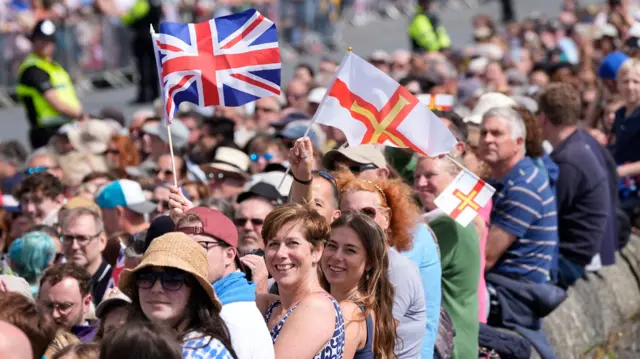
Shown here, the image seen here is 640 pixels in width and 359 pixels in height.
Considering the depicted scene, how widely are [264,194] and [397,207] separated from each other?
1605mm

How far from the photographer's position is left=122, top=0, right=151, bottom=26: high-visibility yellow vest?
854 inches

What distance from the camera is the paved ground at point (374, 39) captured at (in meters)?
21.0

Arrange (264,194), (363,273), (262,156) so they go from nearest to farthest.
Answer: (363,273) → (264,194) → (262,156)

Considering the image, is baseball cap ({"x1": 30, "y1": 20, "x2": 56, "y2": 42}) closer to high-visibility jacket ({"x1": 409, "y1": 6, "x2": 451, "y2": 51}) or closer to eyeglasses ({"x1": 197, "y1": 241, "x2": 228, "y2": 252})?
eyeglasses ({"x1": 197, "y1": 241, "x2": 228, "y2": 252})

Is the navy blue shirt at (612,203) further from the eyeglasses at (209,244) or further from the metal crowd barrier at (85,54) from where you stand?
the metal crowd barrier at (85,54)

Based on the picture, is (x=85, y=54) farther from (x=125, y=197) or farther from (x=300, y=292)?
(x=300, y=292)

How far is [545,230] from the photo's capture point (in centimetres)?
898

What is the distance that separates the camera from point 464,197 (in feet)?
25.1

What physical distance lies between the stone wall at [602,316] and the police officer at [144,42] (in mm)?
11512

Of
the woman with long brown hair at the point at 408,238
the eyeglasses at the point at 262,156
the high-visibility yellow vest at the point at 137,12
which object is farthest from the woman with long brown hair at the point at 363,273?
the high-visibility yellow vest at the point at 137,12

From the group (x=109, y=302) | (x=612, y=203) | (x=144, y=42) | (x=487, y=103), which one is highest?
(x=109, y=302)

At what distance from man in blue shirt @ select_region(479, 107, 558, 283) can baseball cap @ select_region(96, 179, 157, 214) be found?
A: 7.77ft

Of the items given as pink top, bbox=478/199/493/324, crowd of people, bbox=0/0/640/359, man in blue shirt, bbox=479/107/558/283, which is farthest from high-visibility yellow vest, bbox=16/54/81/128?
pink top, bbox=478/199/493/324

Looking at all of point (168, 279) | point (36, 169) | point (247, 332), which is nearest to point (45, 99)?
point (36, 169)
